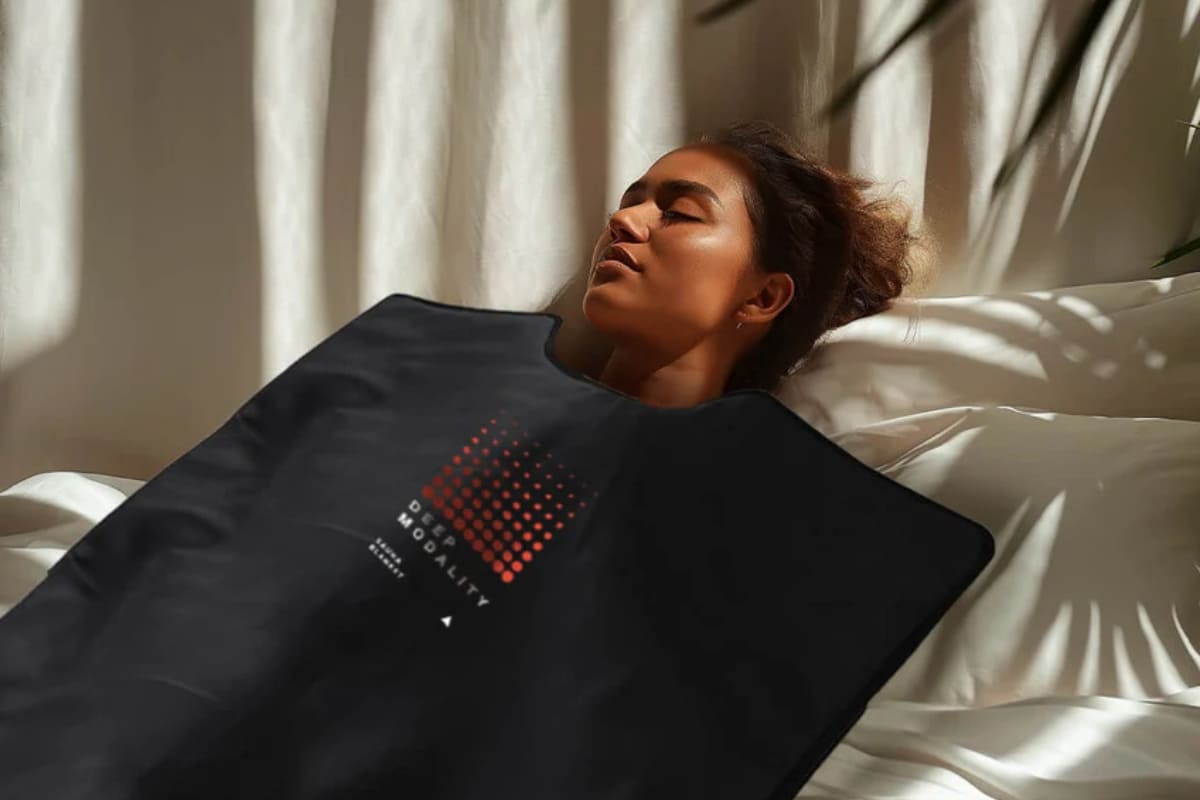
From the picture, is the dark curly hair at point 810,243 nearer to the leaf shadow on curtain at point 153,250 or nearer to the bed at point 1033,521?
the bed at point 1033,521

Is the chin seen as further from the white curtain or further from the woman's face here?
the white curtain

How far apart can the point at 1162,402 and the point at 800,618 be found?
629 mm

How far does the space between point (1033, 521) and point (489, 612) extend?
491 millimetres

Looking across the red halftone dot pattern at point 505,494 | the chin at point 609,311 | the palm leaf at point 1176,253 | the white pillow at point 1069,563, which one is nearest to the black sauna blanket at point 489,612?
the red halftone dot pattern at point 505,494

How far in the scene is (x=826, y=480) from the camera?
92 cm

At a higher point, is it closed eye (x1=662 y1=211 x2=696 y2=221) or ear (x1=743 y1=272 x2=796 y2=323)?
closed eye (x1=662 y1=211 x2=696 y2=221)

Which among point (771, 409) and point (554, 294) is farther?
point (554, 294)

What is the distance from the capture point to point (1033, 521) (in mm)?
1066

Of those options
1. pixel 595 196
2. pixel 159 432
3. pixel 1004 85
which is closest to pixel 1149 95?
pixel 1004 85

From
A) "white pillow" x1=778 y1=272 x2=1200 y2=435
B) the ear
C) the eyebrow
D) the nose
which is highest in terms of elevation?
the eyebrow

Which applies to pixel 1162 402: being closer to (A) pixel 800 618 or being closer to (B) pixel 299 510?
(A) pixel 800 618

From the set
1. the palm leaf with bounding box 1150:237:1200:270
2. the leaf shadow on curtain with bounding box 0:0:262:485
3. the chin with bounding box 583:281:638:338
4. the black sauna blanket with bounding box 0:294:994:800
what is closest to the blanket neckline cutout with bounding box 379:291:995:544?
the black sauna blanket with bounding box 0:294:994:800

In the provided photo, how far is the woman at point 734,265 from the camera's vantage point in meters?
1.35

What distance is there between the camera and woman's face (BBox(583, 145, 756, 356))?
1348mm
